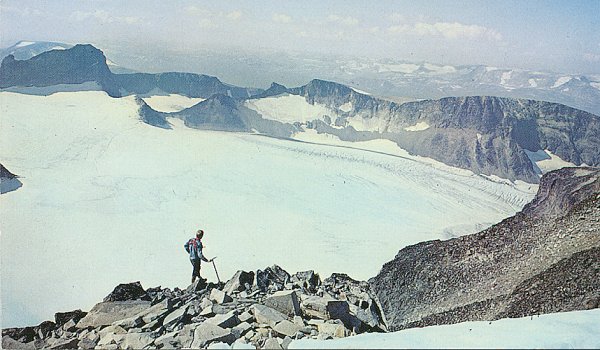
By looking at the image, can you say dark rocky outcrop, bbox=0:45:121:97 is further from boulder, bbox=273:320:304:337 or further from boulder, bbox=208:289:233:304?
boulder, bbox=273:320:304:337

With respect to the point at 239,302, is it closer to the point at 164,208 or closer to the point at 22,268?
the point at 22,268

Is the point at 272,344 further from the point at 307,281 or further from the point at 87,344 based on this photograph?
the point at 307,281

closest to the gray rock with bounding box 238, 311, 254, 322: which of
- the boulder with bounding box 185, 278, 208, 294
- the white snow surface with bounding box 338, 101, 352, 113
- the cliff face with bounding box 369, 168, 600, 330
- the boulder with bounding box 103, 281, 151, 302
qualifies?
the boulder with bounding box 185, 278, 208, 294

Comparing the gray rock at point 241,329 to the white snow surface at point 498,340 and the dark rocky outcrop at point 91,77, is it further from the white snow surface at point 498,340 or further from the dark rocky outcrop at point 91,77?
the dark rocky outcrop at point 91,77

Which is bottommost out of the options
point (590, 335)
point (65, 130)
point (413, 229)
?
point (413, 229)

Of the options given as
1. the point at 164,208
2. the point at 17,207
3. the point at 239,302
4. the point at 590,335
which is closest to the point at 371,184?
the point at 164,208

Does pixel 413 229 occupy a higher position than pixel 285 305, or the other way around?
pixel 285 305

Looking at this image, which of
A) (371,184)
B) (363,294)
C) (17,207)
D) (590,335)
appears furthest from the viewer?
(371,184)

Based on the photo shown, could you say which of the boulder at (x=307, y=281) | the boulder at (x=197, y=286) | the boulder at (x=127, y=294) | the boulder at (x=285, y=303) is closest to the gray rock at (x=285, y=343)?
the boulder at (x=285, y=303)
